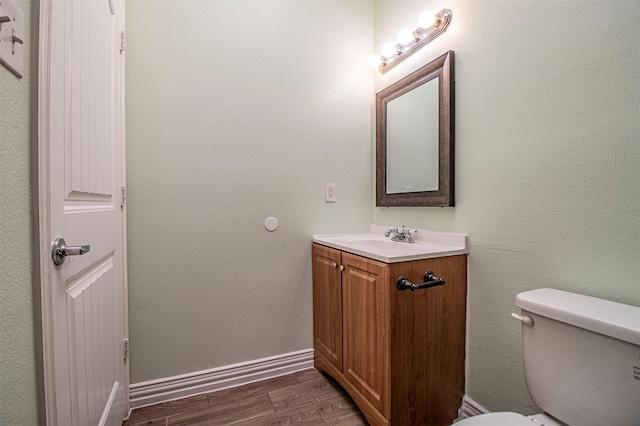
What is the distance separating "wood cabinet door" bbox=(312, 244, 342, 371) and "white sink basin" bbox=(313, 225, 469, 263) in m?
0.09

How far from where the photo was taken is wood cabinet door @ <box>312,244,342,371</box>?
156cm

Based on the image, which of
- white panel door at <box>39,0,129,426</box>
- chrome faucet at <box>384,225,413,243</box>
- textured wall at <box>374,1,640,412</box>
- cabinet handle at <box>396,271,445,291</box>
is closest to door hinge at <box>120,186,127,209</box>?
white panel door at <box>39,0,129,426</box>

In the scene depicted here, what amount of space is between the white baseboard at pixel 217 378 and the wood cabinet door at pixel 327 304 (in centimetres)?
17

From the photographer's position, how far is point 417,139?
165 cm

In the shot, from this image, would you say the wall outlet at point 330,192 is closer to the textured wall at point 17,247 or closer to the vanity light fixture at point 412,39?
the vanity light fixture at point 412,39

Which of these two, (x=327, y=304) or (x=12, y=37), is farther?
(x=327, y=304)

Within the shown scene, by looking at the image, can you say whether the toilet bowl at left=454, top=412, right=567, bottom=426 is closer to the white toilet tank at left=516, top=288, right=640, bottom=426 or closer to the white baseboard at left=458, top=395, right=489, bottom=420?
the white toilet tank at left=516, top=288, right=640, bottom=426

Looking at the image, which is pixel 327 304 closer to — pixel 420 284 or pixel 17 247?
pixel 420 284

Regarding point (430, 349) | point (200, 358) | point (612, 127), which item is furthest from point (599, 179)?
point (200, 358)

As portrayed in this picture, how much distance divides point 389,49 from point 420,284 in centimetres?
143

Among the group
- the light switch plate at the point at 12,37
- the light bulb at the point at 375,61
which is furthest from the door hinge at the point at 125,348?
the light bulb at the point at 375,61

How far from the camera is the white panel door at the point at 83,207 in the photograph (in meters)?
0.67

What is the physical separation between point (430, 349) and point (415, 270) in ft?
1.21

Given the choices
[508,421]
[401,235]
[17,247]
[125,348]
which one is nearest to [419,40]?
→ [401,235]
